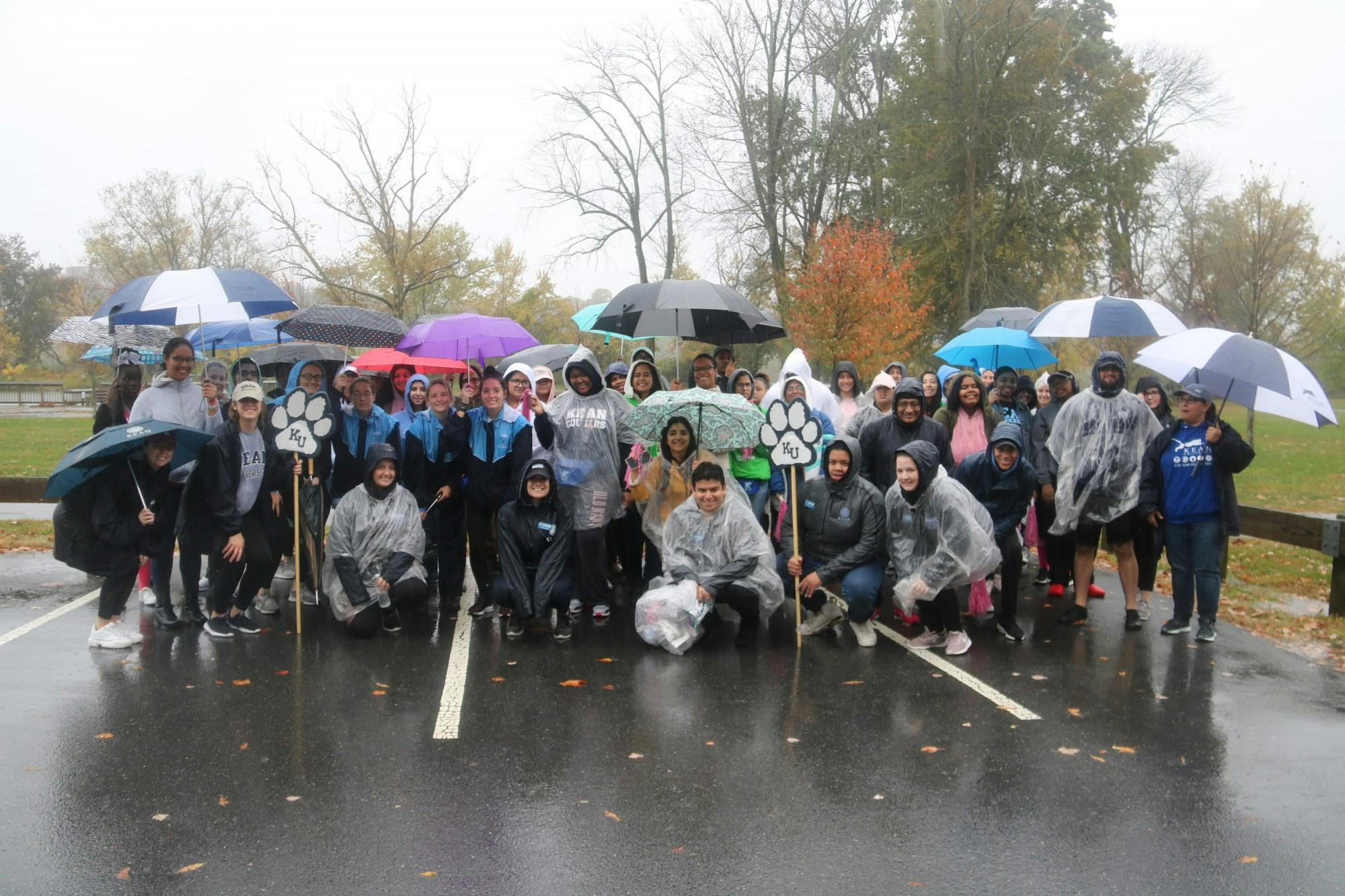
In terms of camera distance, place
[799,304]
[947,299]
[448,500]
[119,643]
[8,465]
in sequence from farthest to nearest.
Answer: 1. [947,299]
2. [799,304]
3. [8,465]
4. [448,500]
5. [119,643]

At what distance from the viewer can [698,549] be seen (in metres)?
6.96

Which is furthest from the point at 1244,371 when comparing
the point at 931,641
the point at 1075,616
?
the point at 931,641

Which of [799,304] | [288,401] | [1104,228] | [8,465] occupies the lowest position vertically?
[8,465]

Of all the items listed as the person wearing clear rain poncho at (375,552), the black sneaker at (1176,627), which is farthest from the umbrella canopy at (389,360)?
the black sneaker at (1176,627)

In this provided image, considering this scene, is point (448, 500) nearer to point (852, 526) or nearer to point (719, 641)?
point (719, 641)

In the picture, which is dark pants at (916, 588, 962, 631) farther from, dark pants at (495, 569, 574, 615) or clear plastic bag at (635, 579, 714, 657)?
dark pants at (495, 569, 574, 615)

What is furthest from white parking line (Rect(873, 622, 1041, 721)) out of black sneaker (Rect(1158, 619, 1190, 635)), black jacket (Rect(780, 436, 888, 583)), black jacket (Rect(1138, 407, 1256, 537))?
black jacket (Rect(1138, 407, 1256, 537))

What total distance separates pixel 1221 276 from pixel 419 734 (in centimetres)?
2545

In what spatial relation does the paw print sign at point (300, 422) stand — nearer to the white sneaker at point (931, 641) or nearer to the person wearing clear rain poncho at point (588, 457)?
the person wearing clear rain poncho at point (588, 457)

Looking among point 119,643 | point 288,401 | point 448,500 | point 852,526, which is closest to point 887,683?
point 852,526

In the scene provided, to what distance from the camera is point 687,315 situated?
955cm

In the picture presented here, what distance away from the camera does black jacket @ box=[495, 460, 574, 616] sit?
23.0ft

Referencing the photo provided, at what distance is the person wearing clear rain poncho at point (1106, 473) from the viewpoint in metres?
7.30

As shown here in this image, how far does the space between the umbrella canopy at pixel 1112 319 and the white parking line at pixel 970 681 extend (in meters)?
2.95
